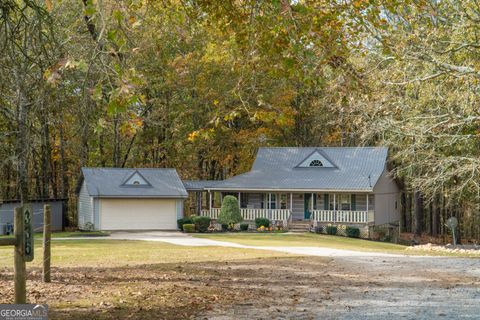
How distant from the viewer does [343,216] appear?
Result: 3919 centimetres

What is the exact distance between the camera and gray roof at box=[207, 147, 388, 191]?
40.0 m

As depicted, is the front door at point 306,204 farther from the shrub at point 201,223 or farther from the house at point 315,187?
the shrub at point 201,223

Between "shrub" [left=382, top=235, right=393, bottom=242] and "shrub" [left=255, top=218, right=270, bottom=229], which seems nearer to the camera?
"shrub" [left=255, top=218, right=270, bottom=229]

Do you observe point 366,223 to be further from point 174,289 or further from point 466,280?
point 174,289

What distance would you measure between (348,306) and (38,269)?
739cm

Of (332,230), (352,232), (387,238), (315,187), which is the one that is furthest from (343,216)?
(387,238)

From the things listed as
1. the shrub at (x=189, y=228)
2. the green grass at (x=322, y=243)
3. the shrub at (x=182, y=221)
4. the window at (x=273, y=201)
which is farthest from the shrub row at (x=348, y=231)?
the shrub at (x=182, y=221)

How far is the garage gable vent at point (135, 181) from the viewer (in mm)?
39000

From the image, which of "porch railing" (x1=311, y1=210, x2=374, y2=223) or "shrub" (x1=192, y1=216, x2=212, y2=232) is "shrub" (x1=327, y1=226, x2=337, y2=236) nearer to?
"porch railing" (x1=311, y1=210, x2=374, y2=223)

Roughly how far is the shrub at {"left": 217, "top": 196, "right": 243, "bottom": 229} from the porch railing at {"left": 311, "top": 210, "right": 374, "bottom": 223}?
4832 mm

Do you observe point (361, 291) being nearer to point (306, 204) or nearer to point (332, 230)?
point (332, 230)

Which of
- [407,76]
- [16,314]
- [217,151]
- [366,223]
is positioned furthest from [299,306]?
[217,151]

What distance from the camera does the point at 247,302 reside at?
10.4m

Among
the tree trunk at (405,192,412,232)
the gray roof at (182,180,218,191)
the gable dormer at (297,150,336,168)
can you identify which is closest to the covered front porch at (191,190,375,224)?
the gray roof at (182,180,218,191)
